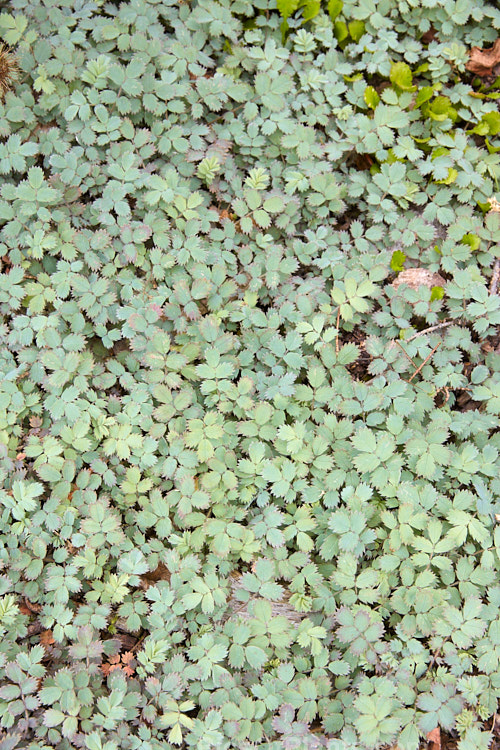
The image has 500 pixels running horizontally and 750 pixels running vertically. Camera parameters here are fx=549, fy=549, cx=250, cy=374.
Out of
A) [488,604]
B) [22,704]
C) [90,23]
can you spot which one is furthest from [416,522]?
[90,23]

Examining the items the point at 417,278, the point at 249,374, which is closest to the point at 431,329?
the point at 417,278

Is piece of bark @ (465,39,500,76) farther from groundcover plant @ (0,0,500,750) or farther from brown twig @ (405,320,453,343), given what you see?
brown twig @ (405,320,453,343)

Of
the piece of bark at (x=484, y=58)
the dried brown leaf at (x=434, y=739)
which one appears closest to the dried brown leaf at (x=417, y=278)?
the piece of bark at (x=484, y=58)

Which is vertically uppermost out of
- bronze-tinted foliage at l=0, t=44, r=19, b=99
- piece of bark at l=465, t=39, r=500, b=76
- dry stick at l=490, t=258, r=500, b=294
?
bronze-tinted foliage at l=0, t=44, r=19, b=99

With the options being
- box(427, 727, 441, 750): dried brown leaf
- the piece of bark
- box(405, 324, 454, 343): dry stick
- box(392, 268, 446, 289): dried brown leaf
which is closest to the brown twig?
box(405, 324, 454, 343): dry stick

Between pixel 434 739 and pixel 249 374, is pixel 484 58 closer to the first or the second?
pixel 249 374

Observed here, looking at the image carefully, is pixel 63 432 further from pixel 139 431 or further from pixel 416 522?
pixel 416 522
